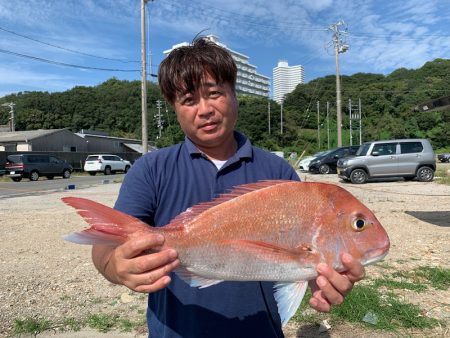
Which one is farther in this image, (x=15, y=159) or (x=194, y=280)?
(x=15, y=159)

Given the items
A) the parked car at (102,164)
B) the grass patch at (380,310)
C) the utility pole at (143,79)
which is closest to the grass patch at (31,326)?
the grass patch at (380,310)

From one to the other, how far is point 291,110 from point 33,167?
48.9m

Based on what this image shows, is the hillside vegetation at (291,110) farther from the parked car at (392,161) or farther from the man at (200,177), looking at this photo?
the man at (200,177)

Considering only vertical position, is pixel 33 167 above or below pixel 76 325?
above

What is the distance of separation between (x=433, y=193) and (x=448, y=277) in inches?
409

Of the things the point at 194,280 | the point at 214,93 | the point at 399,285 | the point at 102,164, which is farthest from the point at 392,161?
the point at 102,164

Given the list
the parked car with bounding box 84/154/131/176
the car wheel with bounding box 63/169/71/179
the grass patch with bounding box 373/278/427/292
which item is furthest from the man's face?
the parked car with bounding box 84/154/131/176

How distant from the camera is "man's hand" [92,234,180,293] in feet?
4.39

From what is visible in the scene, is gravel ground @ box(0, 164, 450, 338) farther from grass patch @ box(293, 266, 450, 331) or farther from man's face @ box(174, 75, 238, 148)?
man's face @ box(174, 75, 238, 148)

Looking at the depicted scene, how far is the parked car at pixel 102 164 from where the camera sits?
34.4 m

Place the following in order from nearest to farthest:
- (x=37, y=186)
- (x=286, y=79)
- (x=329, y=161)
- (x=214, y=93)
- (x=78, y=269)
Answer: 1. (x=214, y=93)
2. (x=78, y=269)
3. (x=37, y=186)
4. (x=329, y=161)
5. (x=286, y=79)

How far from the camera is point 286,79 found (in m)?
73.4

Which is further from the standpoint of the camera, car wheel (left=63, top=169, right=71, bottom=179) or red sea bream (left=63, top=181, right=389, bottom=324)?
car wheel (left=63, top=169, right=71, bottom=179)

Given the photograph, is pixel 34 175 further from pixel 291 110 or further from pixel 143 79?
pixel 291 110
